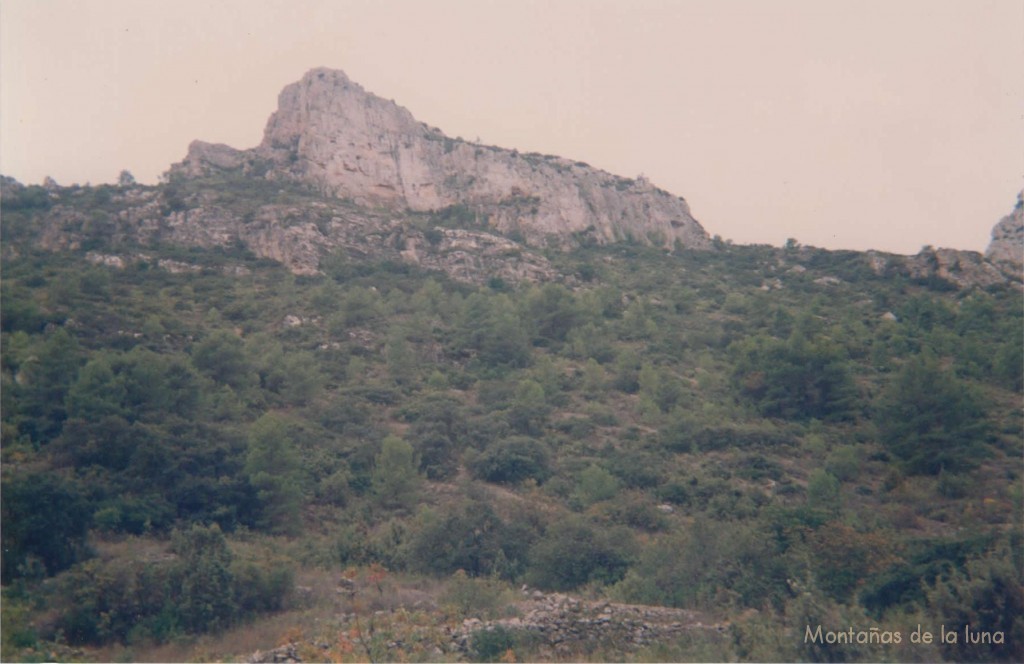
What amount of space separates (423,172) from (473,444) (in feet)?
141

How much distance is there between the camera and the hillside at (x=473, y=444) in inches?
501

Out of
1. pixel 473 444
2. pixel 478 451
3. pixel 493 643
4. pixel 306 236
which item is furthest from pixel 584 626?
pixel 306 236

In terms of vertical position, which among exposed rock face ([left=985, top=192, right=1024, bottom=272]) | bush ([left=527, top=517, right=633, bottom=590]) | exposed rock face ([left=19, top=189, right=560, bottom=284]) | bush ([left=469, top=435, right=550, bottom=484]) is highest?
exposed rock face ([left=985, top=192, right=1024, bottom=272])

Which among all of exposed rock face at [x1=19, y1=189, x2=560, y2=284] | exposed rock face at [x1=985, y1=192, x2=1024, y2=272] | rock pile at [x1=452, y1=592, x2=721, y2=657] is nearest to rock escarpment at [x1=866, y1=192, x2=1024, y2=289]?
exposed rock face at [x1=985, y1=192, x2=1024, y2=272]

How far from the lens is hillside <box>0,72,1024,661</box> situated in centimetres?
1273

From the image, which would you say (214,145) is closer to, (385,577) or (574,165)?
(574,165)

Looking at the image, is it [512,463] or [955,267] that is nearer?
[512,463]

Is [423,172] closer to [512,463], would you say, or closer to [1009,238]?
[512,463]

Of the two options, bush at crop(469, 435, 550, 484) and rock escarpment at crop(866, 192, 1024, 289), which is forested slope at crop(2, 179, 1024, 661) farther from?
rock escarpment at crop(866, 192, 1024, 289)

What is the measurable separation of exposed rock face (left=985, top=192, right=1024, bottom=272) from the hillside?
9.90m

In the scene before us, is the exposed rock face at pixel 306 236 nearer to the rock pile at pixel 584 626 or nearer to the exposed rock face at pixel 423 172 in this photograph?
the exposed rock face at pixel 423 172

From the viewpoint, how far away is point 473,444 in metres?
29.0

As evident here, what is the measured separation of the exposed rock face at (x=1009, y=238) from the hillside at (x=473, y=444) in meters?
9.90

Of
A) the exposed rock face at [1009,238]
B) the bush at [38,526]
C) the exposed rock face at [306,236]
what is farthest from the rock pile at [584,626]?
the exposed rock face at [1009,238]
